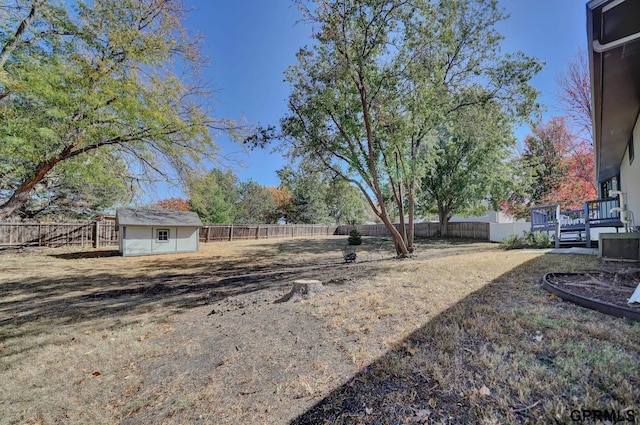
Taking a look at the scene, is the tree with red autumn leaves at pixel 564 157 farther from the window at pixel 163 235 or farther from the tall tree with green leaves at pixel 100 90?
the window at pixel 163 235

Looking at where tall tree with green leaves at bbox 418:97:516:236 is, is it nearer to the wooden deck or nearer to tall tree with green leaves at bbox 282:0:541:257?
tall tree with green leaves at bbox 282:0:541:257

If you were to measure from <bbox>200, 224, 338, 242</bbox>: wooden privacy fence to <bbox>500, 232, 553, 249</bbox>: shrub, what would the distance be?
65.6ft

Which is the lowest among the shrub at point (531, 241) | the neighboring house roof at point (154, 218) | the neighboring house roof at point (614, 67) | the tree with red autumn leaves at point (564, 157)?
the shrub at point (531, 241)

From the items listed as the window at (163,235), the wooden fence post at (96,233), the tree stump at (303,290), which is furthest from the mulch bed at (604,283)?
the wooden fence post at (96,233)

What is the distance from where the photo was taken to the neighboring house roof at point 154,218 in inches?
596

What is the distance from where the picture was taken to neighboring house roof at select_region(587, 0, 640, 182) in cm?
296

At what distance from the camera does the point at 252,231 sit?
2612cm

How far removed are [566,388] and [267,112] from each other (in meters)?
11.3

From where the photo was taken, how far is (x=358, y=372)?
246cm

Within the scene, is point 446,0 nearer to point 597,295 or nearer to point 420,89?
point 420,89

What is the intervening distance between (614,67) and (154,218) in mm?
18715

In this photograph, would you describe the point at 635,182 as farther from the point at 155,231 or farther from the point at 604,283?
the point at 155,231
